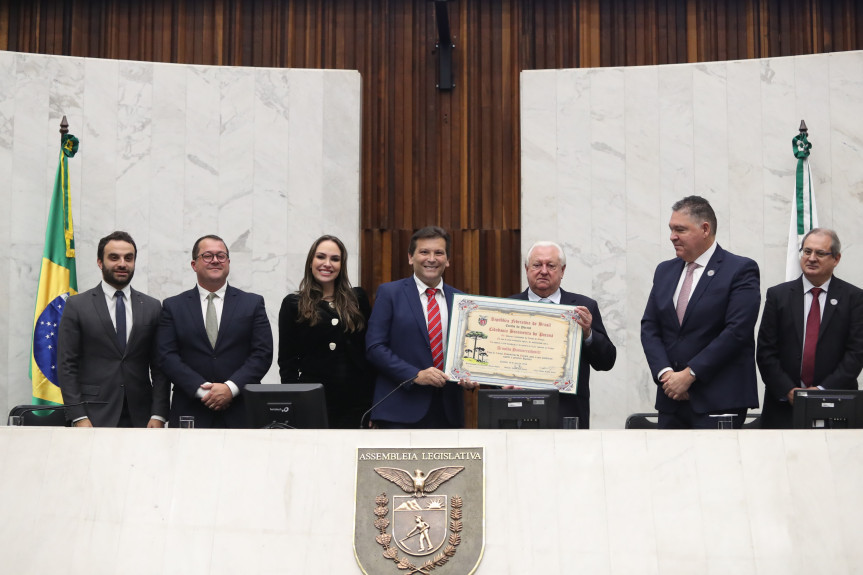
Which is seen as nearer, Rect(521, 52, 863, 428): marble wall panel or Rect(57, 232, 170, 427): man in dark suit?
Rect(57, 232, 170, 427): man in dark suit

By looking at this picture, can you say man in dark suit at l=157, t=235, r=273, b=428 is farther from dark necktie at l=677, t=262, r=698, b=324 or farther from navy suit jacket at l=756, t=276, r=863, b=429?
navy suit jacket at l=756, t=276, r=863, b=429

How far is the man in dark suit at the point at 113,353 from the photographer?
14.0 ft

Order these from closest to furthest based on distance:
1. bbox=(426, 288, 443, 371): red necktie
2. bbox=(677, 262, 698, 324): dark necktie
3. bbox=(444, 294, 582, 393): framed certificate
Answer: bbox=(444, 294, 582, 393): framed certificate
bbox=(677, 262, 698, 324): dark necktie
bbox=(426, 288, 443, 371): red necktie

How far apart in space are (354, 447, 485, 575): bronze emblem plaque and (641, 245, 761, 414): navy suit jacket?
105 centimetres

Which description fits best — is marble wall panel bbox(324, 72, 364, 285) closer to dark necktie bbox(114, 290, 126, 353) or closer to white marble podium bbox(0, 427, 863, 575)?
dark necktie bbox(114, 290, 126, 353)

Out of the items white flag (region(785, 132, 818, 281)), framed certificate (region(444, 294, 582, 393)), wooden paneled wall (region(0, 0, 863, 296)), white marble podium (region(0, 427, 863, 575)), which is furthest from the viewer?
wooden paneled wall (region(0, 0, 863, 296))

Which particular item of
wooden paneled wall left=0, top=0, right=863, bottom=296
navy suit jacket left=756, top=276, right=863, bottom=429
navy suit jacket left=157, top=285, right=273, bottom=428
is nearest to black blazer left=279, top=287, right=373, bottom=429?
navy suit jacket left=157, top=285, right=273, bottom=428

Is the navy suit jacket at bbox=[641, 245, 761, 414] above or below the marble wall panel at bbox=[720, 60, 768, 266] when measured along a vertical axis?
below

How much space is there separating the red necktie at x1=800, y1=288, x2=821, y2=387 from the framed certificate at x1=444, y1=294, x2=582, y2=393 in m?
0.98

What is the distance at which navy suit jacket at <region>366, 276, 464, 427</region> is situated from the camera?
400 centimetres

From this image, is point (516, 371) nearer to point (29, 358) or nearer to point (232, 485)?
point (232, 485)

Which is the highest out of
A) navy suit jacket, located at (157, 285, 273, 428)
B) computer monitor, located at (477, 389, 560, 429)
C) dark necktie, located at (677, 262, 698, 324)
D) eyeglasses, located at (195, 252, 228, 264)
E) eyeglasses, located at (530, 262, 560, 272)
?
eyeglasses, located at (195, 252, 228, 264)

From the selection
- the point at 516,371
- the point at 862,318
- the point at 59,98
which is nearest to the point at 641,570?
the point at 516,371

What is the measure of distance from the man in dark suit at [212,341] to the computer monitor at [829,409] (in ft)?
6.87
